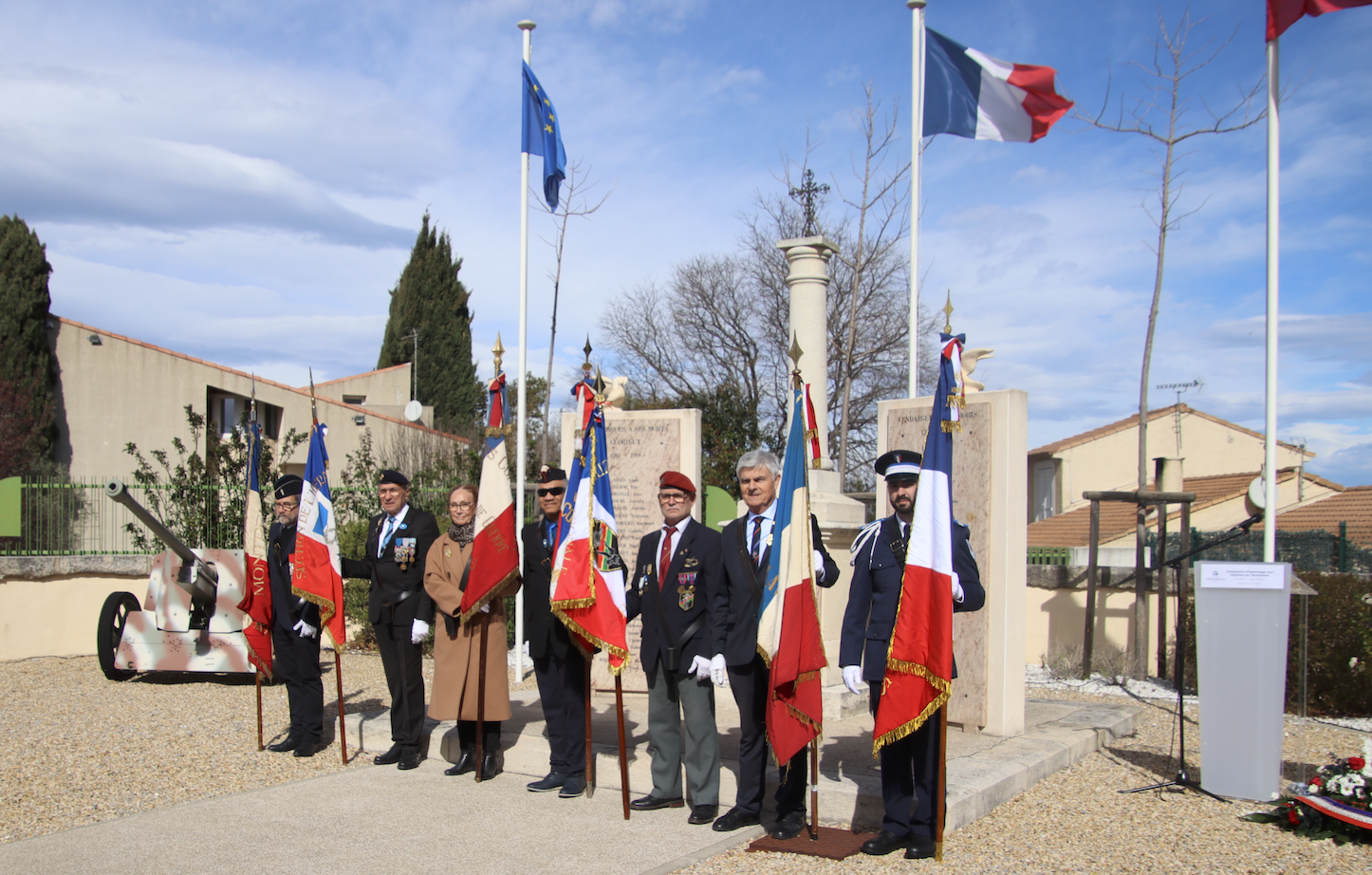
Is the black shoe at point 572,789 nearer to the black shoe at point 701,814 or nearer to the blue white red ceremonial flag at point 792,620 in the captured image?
the black shoe at point 701,814

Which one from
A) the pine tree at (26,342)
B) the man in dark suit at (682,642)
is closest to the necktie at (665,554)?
the man in dark suit at (682,642)

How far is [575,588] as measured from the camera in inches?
218

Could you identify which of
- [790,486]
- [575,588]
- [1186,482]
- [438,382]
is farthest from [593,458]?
[438,382]

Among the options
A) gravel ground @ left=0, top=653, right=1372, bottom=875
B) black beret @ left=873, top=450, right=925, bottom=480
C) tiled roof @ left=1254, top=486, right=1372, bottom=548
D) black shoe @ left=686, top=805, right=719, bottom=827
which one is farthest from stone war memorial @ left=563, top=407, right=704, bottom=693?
tiled roof @ left=1254, top=486, right=1372, bottom=548

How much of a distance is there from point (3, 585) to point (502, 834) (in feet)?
32.4

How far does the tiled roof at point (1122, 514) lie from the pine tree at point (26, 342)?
22.5 m

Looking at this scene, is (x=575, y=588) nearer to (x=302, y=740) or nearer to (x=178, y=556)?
(x=302, y=740)

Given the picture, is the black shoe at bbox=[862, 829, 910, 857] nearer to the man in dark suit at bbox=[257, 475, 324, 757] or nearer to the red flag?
the man in dark suit at bbox=[257, 475, 324, 757]

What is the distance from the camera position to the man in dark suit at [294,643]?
6996 mm

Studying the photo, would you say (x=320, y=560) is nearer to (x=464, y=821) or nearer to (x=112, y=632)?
(x=464, y=821)

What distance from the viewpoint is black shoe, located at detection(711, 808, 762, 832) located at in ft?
16.6

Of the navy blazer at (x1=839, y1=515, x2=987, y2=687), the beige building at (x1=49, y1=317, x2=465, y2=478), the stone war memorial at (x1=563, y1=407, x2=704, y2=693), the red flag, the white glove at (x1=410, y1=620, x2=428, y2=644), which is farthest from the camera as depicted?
the beige building at (x1=49, y1=317, x2=465, y2=478)

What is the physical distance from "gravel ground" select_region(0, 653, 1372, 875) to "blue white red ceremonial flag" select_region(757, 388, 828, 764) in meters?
0.62

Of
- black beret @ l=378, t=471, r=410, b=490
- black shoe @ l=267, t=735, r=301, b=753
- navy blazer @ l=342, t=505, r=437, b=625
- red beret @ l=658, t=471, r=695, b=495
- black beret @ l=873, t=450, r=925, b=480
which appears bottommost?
black shoe @ l=267, t=735, r=301, b=753
